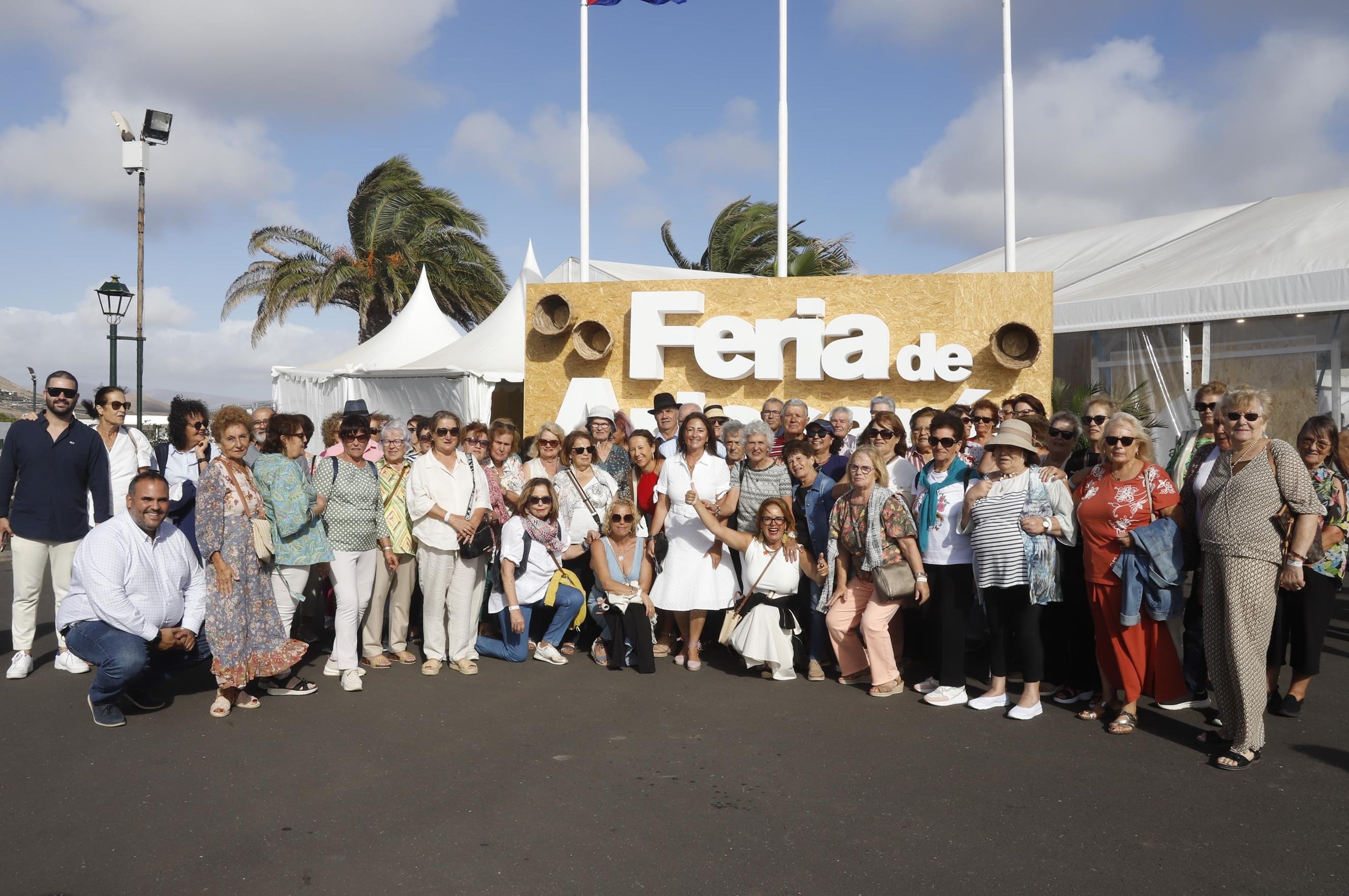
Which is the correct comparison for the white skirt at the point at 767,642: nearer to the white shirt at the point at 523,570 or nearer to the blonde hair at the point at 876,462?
the blonde hair at the point at 876,462

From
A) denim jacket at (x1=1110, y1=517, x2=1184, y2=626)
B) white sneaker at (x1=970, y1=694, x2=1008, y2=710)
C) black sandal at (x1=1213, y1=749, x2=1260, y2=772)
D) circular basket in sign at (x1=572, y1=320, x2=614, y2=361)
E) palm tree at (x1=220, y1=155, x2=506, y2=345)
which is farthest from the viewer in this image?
palm tree at (x1=220, y1=155, x2=506, y2=345)

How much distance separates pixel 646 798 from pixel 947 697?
2264 mm

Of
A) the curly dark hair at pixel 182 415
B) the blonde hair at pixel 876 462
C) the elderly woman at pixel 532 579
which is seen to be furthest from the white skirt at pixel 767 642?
the curly dark hair at pixel 182 415

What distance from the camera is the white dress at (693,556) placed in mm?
6457

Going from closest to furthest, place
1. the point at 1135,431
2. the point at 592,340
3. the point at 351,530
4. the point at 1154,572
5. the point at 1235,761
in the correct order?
1. the point at 1235,761
2. the point at 1154,572
3. the point at 1135,431
4. the point at 351,530
5. the point at 592,340

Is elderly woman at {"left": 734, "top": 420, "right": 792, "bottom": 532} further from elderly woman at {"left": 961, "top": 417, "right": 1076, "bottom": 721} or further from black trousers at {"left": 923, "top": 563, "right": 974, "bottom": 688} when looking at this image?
elderly woman at {"left": 961, "top": 417, "right": 1076, "bottom": 721}

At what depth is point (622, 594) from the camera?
6500 mm

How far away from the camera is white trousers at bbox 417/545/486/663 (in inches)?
249

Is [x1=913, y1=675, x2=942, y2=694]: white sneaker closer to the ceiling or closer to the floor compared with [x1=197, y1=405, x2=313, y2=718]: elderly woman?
closer to the floor

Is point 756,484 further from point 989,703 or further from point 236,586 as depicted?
point 236,586

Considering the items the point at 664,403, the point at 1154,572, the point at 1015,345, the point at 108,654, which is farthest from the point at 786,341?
the point at 108,654

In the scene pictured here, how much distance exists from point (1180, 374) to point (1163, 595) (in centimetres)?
1015

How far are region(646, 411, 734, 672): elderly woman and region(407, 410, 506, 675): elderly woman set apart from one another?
4.25ft

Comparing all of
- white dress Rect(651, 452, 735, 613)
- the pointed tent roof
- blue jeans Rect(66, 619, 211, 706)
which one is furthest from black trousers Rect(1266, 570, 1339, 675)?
the pointed tent roof
